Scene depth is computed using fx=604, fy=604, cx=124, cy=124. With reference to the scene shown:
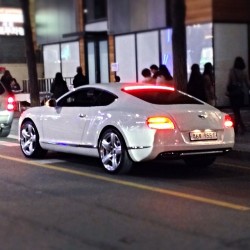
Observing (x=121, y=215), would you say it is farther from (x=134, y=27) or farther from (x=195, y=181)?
(x=134, y=27)

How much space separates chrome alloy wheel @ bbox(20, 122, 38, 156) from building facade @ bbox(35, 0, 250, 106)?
9.96 m

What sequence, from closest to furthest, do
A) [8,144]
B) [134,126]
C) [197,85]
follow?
[134,126], [8,144], [197,85]

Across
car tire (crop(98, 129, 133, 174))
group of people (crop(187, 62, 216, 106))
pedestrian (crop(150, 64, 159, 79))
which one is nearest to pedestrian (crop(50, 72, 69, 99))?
pedestrian (crop(150, 64, 159, 79))

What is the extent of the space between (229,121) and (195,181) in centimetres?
127

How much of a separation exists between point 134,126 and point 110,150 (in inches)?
27.4

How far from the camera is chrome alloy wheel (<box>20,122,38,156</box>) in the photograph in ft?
37.4

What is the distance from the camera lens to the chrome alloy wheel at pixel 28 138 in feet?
37.4

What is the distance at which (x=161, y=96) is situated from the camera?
32.3 feet

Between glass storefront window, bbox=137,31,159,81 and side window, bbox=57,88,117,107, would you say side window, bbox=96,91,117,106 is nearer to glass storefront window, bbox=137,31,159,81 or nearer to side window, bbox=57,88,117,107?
side window, bbox=57,88,117,107

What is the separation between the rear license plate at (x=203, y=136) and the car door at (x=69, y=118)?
1903 mm

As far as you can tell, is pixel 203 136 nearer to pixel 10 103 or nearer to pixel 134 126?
pixel 134 126

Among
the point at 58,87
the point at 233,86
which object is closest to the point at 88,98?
the point at 233,86

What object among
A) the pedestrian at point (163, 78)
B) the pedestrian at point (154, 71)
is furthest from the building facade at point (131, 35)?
the pedestrian at point (163, 78)

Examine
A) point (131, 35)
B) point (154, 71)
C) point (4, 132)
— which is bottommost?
point (4, 132)
